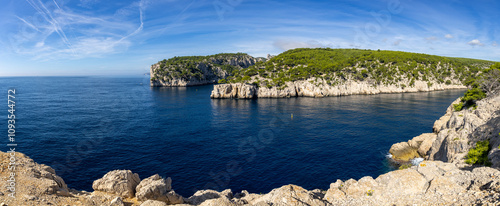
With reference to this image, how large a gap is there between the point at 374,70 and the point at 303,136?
120 m

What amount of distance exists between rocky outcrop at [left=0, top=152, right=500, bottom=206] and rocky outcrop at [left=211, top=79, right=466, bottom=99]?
11253cm

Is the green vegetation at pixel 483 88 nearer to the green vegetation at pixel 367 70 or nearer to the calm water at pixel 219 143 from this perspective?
the calm water at pixel 219 143

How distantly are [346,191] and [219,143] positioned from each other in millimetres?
37224

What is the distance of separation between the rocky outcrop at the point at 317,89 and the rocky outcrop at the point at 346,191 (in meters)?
113

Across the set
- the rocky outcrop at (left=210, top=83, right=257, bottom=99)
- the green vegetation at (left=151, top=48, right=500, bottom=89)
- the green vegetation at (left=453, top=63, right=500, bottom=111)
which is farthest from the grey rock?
the green vegetation at (left=151, top=48, right=500, bottom=89)

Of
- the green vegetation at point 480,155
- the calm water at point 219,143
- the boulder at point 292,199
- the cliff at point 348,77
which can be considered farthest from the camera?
the cliff at point 348,77

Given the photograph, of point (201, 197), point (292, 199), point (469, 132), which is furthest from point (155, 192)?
point (469, 132)

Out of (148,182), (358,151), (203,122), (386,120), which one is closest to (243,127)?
(203,122)

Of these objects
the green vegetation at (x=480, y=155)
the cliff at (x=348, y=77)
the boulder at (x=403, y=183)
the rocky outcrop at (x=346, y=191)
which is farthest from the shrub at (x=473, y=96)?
the cliff at (x=348, y=77)

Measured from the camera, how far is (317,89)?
13438cm

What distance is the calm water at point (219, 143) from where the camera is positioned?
3866 cm

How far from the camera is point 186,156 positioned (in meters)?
46.1

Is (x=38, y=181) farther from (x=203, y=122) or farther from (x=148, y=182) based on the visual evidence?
(x=203, y=122)

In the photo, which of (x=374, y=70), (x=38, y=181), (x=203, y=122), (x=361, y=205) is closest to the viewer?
(x=38, y=181)
